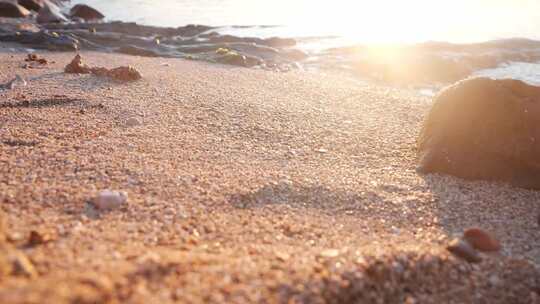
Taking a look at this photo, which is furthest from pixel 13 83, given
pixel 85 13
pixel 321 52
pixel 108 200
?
pixel 85 13

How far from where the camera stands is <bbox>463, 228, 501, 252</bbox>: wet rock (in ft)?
6.80

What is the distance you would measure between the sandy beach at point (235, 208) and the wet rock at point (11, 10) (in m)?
9.54

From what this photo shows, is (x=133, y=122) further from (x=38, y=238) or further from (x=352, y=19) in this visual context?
(x=352, y=19)

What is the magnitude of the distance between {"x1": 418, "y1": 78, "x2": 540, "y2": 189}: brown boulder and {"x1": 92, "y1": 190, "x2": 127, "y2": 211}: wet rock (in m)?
1.99

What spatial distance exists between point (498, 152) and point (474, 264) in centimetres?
133

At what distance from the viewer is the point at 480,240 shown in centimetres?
209

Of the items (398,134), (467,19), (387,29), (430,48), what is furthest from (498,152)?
(467,19)

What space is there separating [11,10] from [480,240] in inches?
539

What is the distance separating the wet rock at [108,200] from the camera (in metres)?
2.01

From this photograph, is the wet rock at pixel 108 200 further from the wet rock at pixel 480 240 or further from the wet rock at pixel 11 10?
the wet rock at pixel 11 10

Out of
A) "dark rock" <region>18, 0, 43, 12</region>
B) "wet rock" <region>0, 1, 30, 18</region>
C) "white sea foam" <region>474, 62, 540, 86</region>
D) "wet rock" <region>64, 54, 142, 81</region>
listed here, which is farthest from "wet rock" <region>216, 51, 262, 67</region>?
"dark rock" <region>18, 0, 43, 12</region>

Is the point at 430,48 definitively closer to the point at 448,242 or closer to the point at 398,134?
the point at 398,134

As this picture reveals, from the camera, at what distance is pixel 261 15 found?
51.1 ft

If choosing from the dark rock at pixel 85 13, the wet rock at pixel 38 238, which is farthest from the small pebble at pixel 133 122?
the dark rock at pixel 85 13
